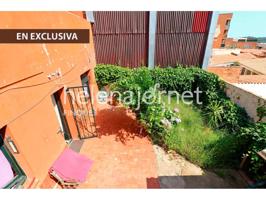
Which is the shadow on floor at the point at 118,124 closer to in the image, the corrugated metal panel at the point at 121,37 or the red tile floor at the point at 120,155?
the red tile floor at the point at 120,155

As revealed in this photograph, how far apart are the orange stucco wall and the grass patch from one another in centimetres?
415

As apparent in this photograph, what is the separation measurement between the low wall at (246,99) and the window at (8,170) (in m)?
8.08

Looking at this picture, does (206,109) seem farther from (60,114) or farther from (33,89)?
(33,89)

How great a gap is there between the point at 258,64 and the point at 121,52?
10.1 m

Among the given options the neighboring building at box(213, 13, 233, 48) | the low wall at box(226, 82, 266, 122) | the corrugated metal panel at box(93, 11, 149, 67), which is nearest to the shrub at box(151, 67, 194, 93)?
the corrugated metal panel at box(93, 11, 149, 67)

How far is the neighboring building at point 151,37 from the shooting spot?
10.1 metres

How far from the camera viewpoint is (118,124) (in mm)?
7570

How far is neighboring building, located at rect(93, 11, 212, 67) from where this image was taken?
33.0ft

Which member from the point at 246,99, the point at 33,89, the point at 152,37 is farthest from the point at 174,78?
the point at 33,89

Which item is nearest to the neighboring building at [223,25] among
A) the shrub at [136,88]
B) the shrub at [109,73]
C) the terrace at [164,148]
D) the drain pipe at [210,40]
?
the drain pipe at [210,40]

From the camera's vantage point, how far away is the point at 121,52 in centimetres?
1096

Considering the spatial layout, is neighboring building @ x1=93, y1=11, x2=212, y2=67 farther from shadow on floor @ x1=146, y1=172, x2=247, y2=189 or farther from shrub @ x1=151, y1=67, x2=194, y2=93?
shadow on floor @ x1=146, y1=172, x2=247, y2=189

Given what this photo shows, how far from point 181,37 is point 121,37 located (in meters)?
3.90
